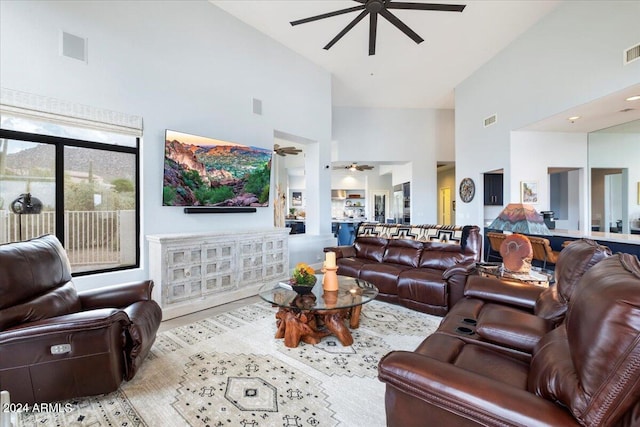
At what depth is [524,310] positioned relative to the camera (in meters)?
2.21

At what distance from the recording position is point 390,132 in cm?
884

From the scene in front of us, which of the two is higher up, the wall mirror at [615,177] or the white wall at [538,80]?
the white wall at [538,80]

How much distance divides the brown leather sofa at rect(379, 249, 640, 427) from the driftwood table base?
1.49 m

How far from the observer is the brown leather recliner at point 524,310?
5.46 ft

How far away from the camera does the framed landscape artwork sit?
19.2ft

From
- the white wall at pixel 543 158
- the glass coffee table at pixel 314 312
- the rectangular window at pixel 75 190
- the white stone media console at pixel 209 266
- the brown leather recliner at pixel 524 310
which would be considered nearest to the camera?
Result: the brown leather recliner at pixel 524 310

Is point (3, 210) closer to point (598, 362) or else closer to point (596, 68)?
point (598, 362)

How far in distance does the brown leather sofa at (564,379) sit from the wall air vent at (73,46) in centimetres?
407

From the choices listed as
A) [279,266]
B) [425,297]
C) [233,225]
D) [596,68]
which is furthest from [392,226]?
[596,68]

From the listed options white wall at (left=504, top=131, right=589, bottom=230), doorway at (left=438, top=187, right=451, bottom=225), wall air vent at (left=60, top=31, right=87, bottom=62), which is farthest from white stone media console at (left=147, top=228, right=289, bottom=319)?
doorway at (left=438, top=187, right=451, bottom=225)

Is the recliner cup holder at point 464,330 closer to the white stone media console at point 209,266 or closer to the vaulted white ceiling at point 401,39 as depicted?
the white stone media console at point 209,266

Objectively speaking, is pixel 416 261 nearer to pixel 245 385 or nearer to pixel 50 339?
pixel 245 385

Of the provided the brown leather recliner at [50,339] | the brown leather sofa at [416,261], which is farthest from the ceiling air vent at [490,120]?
the brown leather recliner at [50,339]

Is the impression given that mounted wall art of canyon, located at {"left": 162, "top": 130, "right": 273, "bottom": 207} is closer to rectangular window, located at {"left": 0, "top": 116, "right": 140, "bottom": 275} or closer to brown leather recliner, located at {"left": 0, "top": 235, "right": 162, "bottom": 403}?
rectangular window, located at {"left": 0, "top": 116, "right": 140, "bottom": 275}
